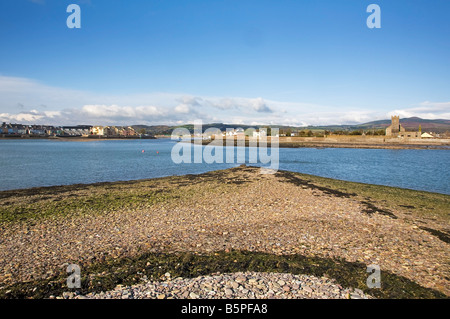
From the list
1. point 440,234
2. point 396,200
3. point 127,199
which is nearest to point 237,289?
point 440,234

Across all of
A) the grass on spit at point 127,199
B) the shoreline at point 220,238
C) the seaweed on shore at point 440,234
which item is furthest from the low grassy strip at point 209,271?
the grass on spit at point 127,199

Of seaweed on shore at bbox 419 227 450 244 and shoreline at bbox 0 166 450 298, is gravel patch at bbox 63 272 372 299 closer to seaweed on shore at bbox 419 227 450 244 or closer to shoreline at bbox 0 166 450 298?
shoreline at bbox 0 166 450 298

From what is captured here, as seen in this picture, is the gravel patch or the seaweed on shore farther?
the seaweed on shore

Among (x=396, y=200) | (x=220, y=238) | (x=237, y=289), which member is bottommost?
(x=396, y=200)

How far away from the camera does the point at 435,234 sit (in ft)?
32.1

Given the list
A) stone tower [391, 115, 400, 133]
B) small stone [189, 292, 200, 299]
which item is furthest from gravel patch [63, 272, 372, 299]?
stone tower [391, 115, 400, 133]

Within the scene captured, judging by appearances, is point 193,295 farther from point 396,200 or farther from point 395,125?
point 395,125

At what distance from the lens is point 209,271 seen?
6.78m

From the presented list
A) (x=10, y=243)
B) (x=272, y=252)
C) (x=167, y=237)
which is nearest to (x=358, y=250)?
(x=272, y=252)

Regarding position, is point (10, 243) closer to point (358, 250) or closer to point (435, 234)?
point (358, 250)

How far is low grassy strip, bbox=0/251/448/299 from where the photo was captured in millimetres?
5906

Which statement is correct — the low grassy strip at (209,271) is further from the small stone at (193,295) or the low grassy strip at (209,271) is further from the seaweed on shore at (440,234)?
the seaweed on shore at (440,234)

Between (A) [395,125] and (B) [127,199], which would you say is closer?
(B) [127,199]

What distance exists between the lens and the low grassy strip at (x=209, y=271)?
5906mm
